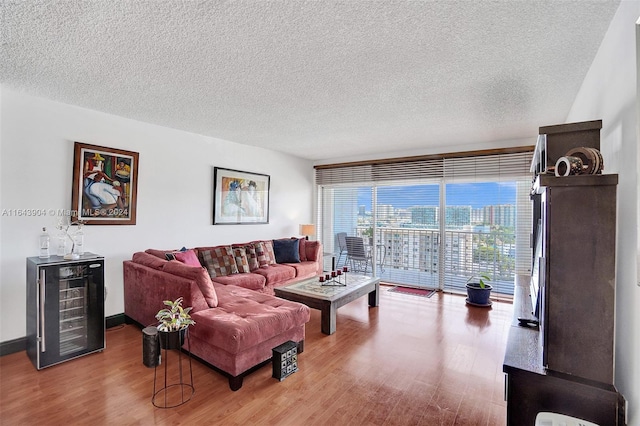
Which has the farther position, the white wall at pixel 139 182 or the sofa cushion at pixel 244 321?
the white wall at pixel 139 182

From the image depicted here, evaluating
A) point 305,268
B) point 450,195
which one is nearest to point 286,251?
point 305,268

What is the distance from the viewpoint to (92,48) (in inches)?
84.9

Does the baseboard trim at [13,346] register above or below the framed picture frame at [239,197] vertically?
below

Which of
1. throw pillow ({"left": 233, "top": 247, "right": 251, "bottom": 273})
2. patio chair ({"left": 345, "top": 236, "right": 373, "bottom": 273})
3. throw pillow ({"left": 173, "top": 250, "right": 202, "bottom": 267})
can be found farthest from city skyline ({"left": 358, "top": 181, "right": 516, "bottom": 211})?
throw pillow ({"left": 173, "top": 250, "right": 202, "bottom": 267})

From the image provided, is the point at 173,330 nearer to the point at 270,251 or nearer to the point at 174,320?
the point at 174,320

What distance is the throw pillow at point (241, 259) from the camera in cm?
456

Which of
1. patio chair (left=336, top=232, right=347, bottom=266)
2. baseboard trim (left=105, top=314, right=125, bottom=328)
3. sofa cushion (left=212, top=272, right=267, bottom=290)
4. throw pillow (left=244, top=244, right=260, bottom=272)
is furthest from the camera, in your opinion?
patio chair (left=336, top=232, right=347, bottom=266)

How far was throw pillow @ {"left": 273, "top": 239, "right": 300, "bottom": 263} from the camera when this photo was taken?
17.8 ft

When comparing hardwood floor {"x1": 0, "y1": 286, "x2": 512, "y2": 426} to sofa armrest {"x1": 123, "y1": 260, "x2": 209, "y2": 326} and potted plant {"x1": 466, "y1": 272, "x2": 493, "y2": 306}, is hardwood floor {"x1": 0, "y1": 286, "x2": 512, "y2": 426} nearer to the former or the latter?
sofa armrest {"x1": 123, "y1": 260, "x2": 209, "y2": 326}

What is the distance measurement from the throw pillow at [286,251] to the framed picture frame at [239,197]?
1.80ft

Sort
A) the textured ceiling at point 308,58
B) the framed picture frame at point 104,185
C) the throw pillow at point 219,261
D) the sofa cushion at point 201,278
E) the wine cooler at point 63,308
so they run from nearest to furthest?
1. the textured ceiling at point 308,58
2. the wine cooler at point 63,308
3. the sofa cushion at point 201,278
4. the framed picture frame at point 104,185
5. the throw pillow at point 219,261

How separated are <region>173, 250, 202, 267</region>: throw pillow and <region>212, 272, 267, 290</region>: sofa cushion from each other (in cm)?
38

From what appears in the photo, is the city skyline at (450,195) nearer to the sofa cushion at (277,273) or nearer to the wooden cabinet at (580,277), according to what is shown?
the sofa cushion at (277,273)

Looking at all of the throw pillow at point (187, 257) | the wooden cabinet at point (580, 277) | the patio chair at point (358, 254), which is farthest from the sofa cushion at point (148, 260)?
the patio chair at point (358, 254)
